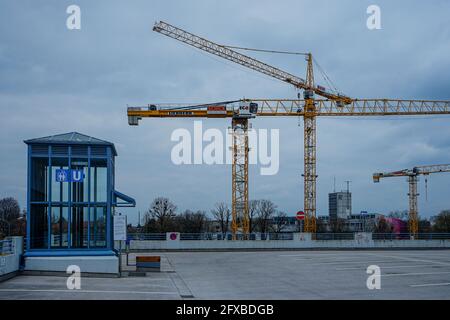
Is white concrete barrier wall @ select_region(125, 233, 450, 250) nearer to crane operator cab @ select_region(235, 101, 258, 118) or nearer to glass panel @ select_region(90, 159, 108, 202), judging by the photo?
crane operator cab @ select_region(235, 101, 258, 118)

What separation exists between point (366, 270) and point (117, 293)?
511 inches

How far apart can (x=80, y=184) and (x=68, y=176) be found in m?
1.54

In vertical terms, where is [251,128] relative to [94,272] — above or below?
above

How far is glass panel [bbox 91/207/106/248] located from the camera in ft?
72.0

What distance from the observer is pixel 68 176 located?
848 inches

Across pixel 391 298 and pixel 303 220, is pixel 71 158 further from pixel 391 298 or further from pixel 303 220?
pixel 303 220

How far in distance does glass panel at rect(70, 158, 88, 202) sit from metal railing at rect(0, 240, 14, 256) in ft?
11.5

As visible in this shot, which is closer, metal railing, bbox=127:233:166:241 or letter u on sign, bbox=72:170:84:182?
→ letter u on sign, bbox=72:170:84:182

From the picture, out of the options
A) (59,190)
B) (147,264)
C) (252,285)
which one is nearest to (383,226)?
(147,264)

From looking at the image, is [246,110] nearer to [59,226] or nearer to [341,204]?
[59,226]

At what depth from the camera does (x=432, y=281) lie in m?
20.4

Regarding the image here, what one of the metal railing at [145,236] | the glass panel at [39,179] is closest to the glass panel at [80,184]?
the glass panel at [39,179]

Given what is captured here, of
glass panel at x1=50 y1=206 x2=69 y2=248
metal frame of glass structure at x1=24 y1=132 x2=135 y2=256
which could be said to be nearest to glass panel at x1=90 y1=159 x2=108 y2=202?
metal frame of glass structure at x1=24 y1=132 x2=135 y2=256
